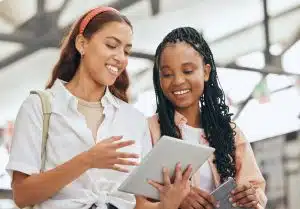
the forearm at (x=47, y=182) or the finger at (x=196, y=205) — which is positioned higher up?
the finger at (x=196, y=205)

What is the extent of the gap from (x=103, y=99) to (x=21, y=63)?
3978 mm

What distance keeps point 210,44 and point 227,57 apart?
317 millimetres

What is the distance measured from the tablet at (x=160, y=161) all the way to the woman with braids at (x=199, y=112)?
314 millimetres

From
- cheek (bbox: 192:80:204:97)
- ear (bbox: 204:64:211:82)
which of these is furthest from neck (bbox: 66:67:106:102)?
ear (bbox: 204:64:211:82)

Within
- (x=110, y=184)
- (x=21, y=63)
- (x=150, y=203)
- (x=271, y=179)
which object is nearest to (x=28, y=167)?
(x=110, y=184)

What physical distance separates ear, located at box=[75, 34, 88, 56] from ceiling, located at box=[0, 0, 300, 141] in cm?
320

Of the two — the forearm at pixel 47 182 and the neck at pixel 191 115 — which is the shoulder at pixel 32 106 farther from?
the neck at pixel 191 115

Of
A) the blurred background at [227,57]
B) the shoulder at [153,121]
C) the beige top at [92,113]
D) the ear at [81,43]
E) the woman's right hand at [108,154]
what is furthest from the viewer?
the blurred background at [227,57]

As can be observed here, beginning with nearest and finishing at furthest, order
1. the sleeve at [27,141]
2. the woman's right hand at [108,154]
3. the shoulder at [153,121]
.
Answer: the woman's right hand at [108,154] < the sleeve at [27,141] < the shoulder at [153,121]

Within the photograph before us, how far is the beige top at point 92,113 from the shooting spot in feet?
7.08

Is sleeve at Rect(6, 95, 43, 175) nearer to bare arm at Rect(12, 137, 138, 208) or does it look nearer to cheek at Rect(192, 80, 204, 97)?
bare arm at Rect(12, 137, 138, 208)

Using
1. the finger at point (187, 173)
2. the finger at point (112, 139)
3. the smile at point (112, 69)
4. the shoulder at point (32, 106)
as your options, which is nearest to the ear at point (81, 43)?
the smile at point (112, 69)

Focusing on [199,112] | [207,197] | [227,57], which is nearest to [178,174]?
[207,197]

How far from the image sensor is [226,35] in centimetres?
710
